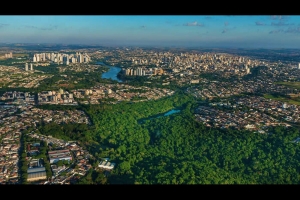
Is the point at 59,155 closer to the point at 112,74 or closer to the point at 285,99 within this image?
the point at 285,99

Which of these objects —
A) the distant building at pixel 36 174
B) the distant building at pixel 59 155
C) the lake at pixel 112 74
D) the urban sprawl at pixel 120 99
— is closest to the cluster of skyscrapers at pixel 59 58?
the urban sprawl at pixel 120 99

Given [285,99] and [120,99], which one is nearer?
[285,99]

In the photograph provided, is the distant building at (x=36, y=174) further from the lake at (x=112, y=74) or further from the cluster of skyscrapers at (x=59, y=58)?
the cluster of skyscrapers at (x=59, y=58)

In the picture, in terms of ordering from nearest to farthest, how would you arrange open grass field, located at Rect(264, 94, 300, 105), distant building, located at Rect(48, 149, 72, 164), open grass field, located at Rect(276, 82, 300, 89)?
distant building, located at Rect(48, 149, 72, 164) < open grass field, located at Rect(264, 94, 300, 105) < open grass field, located at Rect(276, 82, 300, 89)

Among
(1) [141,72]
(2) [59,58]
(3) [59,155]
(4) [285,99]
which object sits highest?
(2) [59,58]

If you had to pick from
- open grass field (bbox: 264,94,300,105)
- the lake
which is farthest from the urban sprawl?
the lake

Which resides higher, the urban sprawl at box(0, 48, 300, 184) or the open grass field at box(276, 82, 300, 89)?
the open grass field at box(276, 82, 300, 89)

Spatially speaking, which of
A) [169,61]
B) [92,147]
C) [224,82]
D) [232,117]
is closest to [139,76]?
[224,82]

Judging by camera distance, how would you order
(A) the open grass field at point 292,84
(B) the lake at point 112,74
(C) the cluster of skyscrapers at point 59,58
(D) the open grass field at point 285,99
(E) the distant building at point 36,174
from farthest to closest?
(C) the cluster of skyscrapers at point 59,58, (B) the lake at point 112,74, (A) the open grass field at point 292,84, (D) the open grass field at point 285,99, (E) the distant building at point 36,174

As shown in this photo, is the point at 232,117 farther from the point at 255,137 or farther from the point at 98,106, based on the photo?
the point at 98,106

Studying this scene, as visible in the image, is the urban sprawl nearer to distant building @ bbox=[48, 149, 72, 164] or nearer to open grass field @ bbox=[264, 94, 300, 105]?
distant building @ bbox=[48, 149, 72, 164]

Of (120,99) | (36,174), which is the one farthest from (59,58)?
(36,174)
